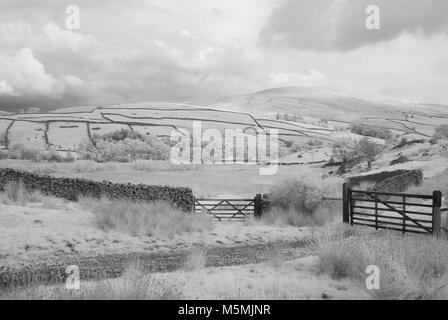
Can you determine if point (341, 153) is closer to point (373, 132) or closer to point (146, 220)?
point (146, 220)

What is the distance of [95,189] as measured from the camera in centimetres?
2222

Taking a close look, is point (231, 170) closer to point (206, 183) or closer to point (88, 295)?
point (206, 183)

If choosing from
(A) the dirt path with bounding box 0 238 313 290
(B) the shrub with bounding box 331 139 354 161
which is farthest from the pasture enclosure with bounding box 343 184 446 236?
(B) the shrub with bounding box 331 139 354 161

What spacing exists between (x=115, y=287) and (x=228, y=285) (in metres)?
2.21

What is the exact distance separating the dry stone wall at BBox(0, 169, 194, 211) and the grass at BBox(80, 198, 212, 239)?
131 inches

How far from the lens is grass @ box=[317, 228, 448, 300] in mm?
6836

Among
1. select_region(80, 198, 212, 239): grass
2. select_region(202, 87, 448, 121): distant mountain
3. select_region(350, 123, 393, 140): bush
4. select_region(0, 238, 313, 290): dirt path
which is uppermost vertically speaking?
select_region(202, 87, 448, 121): distant mountain

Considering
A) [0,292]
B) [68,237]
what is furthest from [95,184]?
[0,292]

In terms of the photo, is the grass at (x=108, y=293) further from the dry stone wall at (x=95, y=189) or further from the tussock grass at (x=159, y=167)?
the tussock grass at (x=159, y=167)

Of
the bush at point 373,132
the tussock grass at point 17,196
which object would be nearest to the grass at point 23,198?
the tussock grass at point 17,196

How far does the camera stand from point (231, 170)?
5312 cm

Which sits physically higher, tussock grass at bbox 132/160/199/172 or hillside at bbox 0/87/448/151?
hillside at bbox 0/87/448/151

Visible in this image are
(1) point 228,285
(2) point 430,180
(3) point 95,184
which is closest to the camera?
(1) point 228,285

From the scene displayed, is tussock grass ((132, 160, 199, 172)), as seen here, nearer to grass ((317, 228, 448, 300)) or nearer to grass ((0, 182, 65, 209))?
grass ((0, 182, 65, 209))
